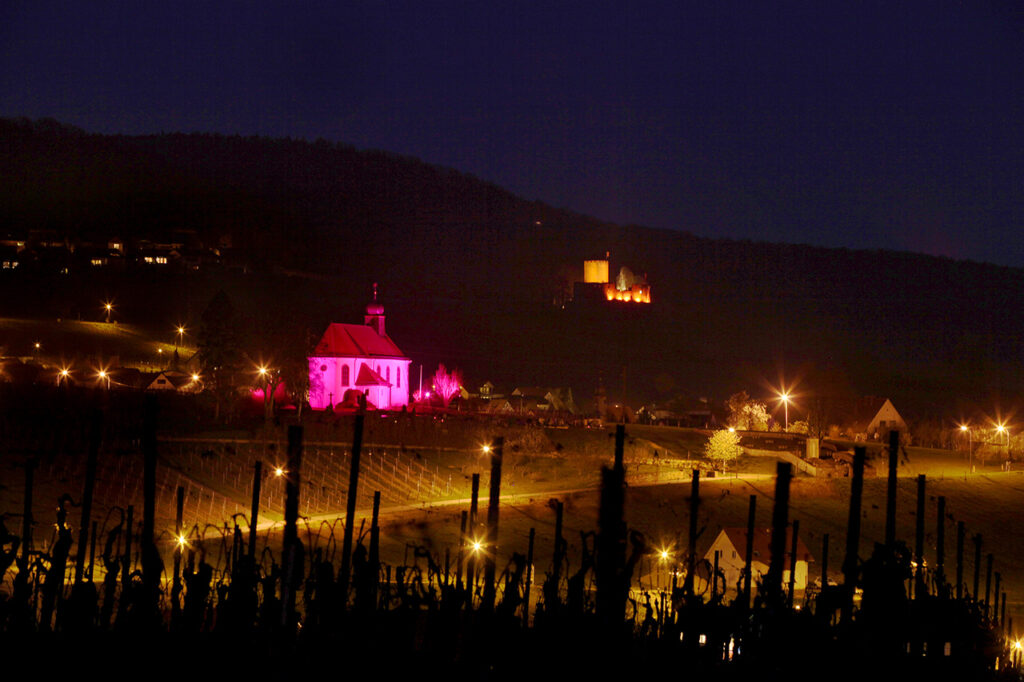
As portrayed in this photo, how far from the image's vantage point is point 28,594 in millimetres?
7238

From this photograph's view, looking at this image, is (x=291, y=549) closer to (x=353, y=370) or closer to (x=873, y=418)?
(x=353, y=370)

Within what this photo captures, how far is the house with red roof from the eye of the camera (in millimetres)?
73688

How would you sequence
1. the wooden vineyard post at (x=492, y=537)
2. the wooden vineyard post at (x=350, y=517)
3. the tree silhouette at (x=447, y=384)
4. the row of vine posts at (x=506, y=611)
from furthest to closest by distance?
the tree silhouette at (x=447, y=384), the wooden vineyard post at (x=492, y=537), the wooden vineyard post at (x=350, y=517), the row of vine posts at (x=506, y=611)

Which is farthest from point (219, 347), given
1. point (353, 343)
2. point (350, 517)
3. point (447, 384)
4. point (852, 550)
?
point (852, 550)

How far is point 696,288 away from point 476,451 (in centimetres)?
12721

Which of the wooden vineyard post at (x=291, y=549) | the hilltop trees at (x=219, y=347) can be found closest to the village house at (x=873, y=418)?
the hilltop trees at (x=219, y=347)

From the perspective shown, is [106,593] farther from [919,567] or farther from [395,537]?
[395,537]

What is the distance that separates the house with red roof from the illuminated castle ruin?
60703mm

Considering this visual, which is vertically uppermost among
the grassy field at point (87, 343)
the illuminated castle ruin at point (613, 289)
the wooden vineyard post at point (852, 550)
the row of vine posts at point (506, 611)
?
the illuminated castle ruin at point (613, 289)

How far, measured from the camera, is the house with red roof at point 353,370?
73688mm

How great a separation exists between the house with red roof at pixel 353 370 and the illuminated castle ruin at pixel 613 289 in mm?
60703

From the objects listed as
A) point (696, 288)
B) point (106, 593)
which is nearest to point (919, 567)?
point (106, 593)

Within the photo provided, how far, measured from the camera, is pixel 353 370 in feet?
247

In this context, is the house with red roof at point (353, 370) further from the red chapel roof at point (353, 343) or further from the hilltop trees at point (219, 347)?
the hilltop trees at point (219, 347)
